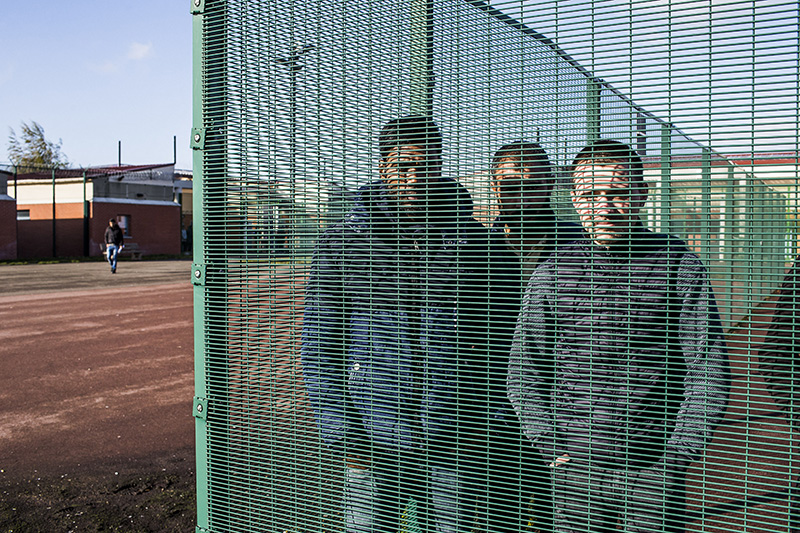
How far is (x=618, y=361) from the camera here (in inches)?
76.4

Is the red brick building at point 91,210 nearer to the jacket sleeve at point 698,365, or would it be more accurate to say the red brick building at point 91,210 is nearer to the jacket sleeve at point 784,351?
the jacket sleeve at point 698,365

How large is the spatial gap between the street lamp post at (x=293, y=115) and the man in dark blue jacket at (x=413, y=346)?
228 mm

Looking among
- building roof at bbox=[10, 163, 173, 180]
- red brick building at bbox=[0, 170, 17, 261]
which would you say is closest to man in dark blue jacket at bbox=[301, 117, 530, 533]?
red brick building at bbox=[0, 170, 17, 261]

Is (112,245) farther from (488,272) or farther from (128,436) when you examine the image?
(488,272)

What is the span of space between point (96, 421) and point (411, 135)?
483 centimetres

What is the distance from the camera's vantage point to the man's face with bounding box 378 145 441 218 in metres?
2.20

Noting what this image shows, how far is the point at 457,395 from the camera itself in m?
2.17

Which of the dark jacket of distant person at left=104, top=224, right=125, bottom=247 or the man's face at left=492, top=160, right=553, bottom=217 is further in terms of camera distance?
the dark jacket of distant person at left=104, top=224, right=125, bottom=247

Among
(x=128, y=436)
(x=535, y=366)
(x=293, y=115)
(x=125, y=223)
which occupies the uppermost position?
(x=125, y=223)

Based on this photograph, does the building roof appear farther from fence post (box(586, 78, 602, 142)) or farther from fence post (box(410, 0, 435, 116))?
fence post (box(586, 78, 602, 142))

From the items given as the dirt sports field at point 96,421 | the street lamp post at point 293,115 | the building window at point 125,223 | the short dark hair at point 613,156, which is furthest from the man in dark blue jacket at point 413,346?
the building window at point 125,223

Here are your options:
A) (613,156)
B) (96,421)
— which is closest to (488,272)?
(613,156)

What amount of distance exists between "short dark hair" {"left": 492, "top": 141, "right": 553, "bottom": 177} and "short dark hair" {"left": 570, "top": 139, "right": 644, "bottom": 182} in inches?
4.3

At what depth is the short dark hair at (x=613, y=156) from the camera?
1885mm
